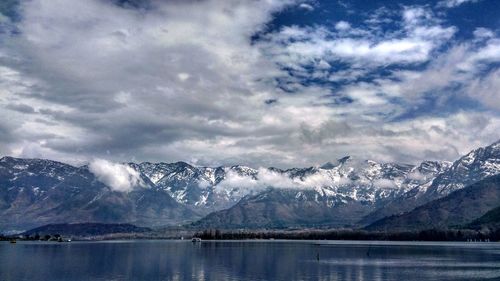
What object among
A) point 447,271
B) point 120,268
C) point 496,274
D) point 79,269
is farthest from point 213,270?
point 496,274

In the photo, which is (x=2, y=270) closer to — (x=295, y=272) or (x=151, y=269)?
(x=151, y=269)

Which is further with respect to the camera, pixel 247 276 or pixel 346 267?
pixel 346 267

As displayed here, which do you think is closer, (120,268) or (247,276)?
(247,276)

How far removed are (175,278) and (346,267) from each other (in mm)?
68249

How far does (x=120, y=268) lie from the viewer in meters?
175

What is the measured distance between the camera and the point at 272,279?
141 metres

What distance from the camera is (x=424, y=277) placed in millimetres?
145750

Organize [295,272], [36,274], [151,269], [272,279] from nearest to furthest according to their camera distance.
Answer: [272,279], [36,274], [295,272], [151,269]

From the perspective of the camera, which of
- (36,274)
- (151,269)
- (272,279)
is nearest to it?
(272,279)

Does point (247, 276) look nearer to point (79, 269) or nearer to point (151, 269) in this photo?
point (151, 269)

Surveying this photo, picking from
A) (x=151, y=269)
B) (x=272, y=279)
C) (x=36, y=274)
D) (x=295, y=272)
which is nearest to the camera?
(x=272, y=279)

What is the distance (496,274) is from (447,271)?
17.7 metres

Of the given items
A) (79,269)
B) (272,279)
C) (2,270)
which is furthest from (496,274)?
(2,270)

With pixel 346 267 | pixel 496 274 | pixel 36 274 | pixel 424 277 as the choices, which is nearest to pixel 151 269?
pixel 36 274
